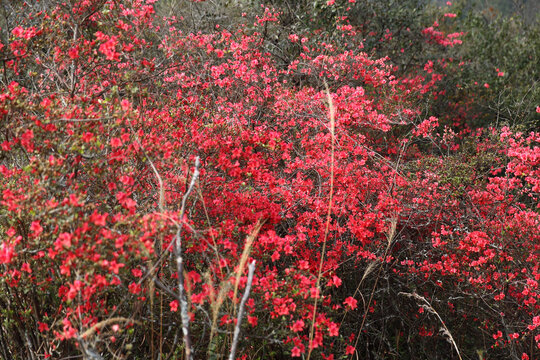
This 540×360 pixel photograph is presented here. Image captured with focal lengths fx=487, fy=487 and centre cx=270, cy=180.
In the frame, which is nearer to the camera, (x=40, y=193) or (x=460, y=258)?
(x=40, y=193)

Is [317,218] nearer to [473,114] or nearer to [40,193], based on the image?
[40,193]

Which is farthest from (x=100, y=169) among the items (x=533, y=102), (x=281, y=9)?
(x=533, y=102)

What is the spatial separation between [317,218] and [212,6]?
18.6 feet

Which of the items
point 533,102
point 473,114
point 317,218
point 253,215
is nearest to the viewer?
point 253,215

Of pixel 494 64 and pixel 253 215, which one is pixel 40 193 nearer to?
pixel 253 215

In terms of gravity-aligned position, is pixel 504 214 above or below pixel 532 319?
above

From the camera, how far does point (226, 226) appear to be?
341 cm

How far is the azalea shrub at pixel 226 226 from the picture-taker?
2.67 meters

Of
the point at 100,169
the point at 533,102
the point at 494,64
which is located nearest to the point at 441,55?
the point at 494,64

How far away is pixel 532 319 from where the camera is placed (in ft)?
13.8

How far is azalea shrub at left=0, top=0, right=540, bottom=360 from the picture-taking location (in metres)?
2.67

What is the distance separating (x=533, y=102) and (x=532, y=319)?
5.82m

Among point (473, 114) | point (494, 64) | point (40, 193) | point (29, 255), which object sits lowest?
point (473, 114)

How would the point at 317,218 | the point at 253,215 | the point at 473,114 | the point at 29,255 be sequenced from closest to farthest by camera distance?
the point at 29,255, the point at 253,215, the point at 317,218, the point at 473,114
